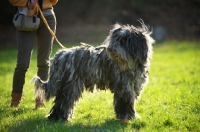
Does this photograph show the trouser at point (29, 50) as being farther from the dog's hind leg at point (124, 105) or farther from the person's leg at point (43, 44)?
the dog's hind leg at point (124, 105)

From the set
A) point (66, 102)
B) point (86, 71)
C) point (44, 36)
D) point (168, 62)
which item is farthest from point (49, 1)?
point (168, 62)

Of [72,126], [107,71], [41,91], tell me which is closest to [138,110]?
[107,71]

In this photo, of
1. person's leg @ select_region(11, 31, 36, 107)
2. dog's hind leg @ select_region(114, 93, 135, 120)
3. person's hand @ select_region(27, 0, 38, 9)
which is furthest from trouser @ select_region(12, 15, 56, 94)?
dog's hind leg @ select_region(114, 93, 135, 120)

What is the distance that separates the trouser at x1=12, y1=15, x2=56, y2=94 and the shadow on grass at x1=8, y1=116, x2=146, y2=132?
1.07 meters

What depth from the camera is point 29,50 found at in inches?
214

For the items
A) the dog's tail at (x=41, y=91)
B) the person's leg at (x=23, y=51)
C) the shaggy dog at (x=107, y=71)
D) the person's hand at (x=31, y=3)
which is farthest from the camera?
the person's leg at (x=23, y=51)

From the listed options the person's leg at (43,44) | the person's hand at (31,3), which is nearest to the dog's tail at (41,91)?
the person's leg at (43,44)

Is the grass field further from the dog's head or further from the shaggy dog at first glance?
the dog's head

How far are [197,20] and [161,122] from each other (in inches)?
824

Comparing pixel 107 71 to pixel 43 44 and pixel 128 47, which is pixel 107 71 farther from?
pixel 43 44

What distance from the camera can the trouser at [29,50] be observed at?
541cm

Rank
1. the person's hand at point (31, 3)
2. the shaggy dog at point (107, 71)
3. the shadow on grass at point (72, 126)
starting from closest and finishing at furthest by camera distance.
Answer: the shadow on grass at point (72, 126) < the shaggy dog at point (107, 71) < the person's hand at point (31, 3)

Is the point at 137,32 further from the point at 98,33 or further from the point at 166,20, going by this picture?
the point at 166,20

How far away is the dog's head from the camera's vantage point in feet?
14.4
